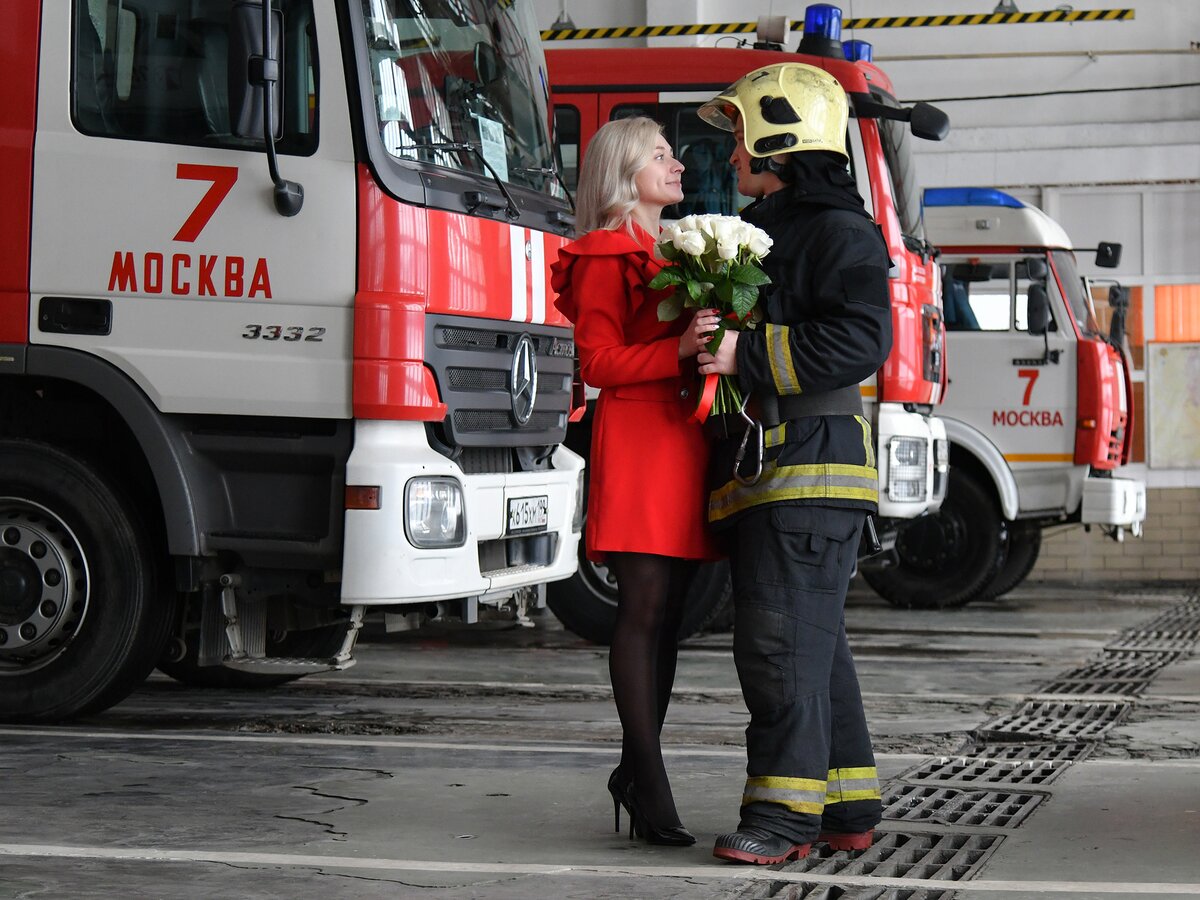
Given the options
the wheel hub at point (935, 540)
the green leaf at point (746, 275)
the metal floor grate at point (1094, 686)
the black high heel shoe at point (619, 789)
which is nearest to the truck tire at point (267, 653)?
the black high heel shoe at point (619, 789)

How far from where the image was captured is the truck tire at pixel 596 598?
9.29 meters

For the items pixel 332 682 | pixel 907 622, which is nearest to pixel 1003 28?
pixel 907 622

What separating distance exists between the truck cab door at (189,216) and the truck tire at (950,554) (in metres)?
7.42

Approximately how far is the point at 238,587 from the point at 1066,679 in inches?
171

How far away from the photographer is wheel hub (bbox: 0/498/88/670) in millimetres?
6289

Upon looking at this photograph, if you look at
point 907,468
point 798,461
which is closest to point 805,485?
point 798,461

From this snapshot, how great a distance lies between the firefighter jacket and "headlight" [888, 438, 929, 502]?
17.4 feet

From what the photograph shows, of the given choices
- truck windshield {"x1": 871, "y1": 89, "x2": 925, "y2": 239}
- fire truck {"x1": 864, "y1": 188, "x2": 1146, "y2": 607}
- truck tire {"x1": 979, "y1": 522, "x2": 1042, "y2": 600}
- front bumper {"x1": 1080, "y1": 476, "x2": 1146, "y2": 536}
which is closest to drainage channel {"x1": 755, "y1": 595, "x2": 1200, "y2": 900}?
truck windshield {"x1": 871, "y1": 89, "x2": 925, "y2": 239}

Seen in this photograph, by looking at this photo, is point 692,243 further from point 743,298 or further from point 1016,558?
point 1016,558

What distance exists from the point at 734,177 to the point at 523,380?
308 centimetres

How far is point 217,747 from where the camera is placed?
615cm

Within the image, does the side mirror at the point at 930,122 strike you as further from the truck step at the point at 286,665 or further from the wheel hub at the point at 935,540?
the truck step at the point at 286,665

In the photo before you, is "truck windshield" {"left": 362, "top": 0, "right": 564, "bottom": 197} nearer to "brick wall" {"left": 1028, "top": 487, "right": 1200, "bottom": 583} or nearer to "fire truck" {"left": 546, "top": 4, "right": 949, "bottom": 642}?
"fire truck" {"left": 546, "top": 4, "right": 949, "bottom": 642}

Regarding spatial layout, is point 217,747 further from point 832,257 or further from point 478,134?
point 832,257
